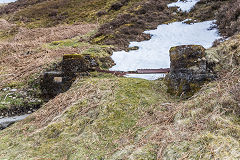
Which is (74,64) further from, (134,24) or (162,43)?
(134,24)

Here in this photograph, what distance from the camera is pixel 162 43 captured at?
10.2 metres

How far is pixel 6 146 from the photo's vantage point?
12.5 feet

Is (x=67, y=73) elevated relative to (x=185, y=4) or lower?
lower

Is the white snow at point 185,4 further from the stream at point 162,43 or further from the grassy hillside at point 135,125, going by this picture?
the grassy hillside at point 135,125

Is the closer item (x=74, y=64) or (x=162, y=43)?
(x=74, y=64)

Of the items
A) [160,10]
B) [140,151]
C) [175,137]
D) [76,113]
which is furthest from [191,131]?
[160,10]

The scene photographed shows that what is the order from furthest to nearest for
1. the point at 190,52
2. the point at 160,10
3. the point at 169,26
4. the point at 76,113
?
the point at 160,10
the point at 169,26
the point at 190,52
the point at 76,113

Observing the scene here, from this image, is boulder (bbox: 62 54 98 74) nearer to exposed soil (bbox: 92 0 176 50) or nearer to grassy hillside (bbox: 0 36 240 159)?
grassy hillside (bbox: 0 36 240 159)

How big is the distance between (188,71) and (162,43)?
602cm

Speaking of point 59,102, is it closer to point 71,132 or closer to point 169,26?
point 71,132

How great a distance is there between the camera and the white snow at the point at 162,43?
786 cm

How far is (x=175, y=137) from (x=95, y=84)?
10.7ft

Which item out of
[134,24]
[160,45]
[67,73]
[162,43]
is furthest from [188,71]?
[134,24]

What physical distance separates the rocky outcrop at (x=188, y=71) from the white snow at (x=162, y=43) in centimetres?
283
